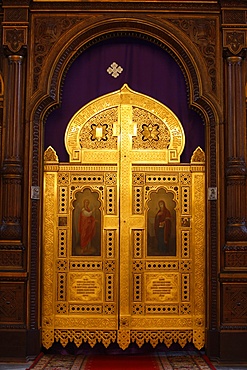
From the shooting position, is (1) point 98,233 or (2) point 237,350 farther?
(1) point 98,233

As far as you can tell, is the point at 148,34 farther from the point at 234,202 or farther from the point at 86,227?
the point at 86,227

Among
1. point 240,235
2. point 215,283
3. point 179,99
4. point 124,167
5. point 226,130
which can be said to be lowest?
point 215,283

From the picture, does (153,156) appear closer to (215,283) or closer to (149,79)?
(149,79)

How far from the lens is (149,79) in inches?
232

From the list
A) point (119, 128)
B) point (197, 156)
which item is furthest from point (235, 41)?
point (119, 128)

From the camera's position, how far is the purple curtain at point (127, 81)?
19.2 ft

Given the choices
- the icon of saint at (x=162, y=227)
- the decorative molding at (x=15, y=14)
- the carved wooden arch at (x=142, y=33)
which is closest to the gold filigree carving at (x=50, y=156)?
the carved wooden arch at (x=142, y=33)

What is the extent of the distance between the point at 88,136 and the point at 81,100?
391mm

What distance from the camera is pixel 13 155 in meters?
5.55

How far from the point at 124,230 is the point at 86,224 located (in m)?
0.40

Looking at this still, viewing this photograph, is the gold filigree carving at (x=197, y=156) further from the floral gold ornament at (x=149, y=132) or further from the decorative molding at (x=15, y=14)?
the decorative molding at (x=15, y=14)

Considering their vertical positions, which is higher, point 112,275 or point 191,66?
point 191,66

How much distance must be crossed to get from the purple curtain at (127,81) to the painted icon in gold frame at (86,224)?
0.50 m

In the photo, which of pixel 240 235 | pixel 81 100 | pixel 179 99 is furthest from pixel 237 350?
pixel 81 100
